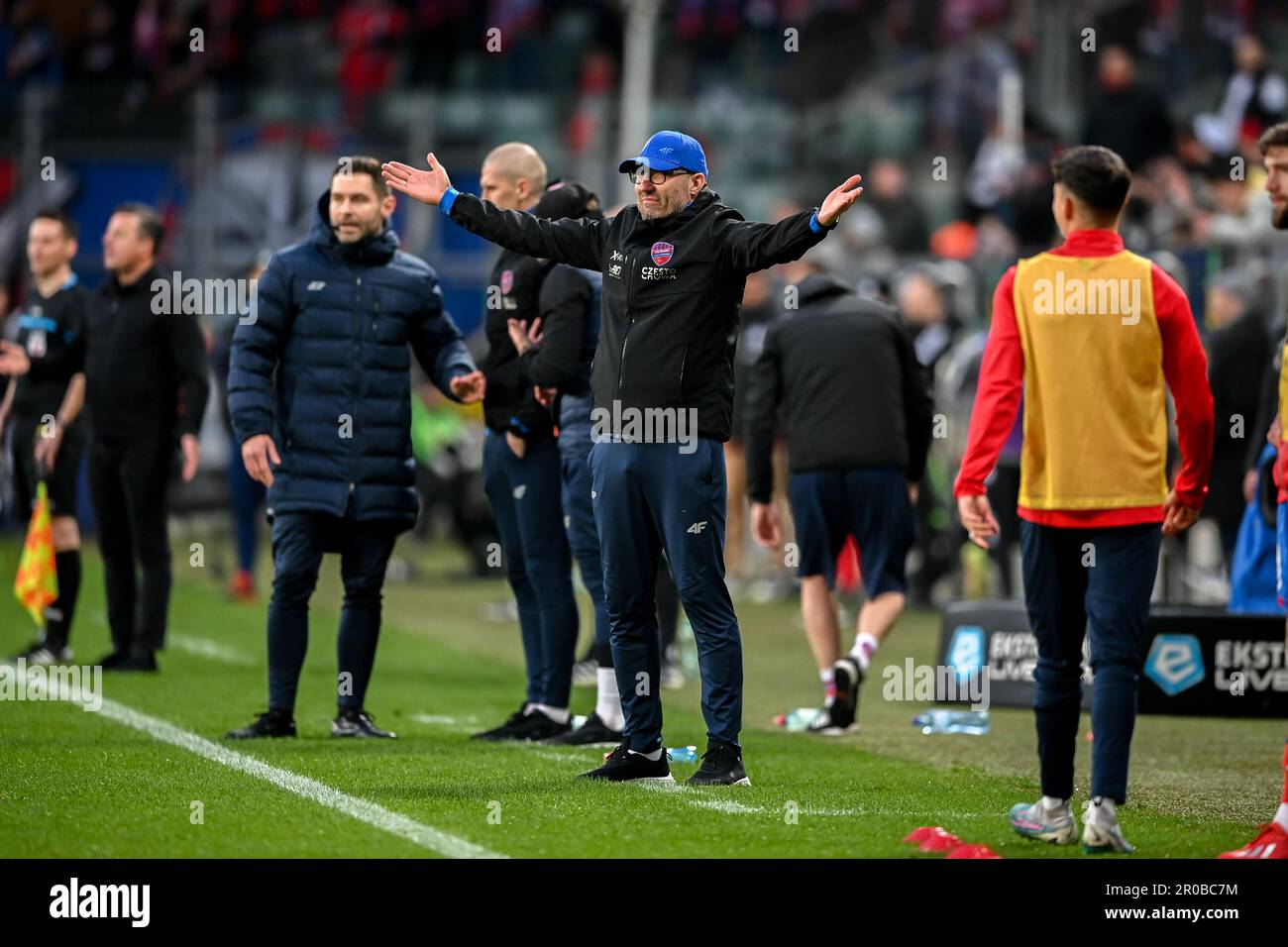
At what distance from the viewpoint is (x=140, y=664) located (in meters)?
11.7

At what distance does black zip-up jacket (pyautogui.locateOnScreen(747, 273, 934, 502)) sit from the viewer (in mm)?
10086

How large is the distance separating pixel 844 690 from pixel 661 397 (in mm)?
2723

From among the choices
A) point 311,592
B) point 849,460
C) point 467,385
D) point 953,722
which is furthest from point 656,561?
point 953,722

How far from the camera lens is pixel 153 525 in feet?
39.3

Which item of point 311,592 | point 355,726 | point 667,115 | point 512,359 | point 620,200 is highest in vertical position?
point 667,115

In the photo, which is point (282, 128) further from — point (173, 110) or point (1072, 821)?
point (1072, 821)

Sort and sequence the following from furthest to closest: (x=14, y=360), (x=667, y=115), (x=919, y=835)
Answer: (x=667, y=115) → (x=14, y=360) → (x=919, y=835)

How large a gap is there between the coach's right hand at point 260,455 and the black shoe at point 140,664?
Answer: 334 cm

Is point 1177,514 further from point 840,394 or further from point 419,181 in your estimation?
point 840,394

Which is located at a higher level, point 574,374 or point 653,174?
point 653,174

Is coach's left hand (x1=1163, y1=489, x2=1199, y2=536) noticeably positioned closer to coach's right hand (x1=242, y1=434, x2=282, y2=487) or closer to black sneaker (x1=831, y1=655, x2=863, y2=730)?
black sneaker (x1=831, y1=655, x2=863, y2=730)

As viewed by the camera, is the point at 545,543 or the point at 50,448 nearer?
the point at 545,543

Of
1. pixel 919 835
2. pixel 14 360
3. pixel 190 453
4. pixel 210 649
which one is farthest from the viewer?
pixel 210 649
